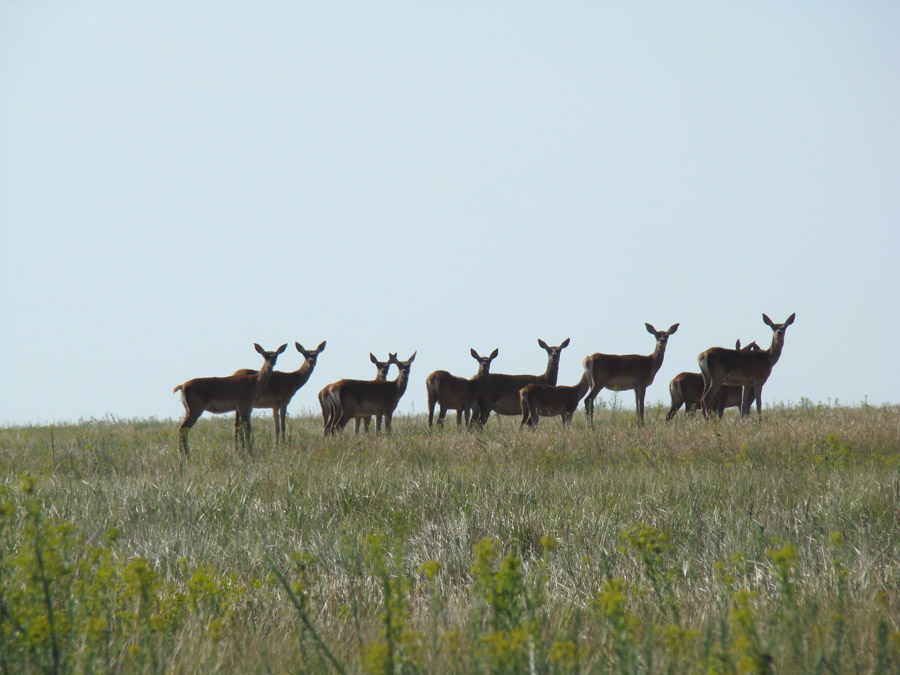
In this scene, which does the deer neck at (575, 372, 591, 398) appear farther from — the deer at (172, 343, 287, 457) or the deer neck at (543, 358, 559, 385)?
the deer at (172, 343, 287, 457)

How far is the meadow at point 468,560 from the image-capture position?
8.71 ft

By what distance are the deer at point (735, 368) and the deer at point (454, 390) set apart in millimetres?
4610

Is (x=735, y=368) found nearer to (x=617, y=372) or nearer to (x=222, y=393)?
(x=617, y=372)

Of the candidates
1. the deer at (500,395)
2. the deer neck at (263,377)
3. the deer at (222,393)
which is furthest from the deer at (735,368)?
the deer at (222,393)

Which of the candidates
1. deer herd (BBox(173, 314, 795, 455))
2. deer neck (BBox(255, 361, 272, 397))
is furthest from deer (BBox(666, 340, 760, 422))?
deer neck (BBox(255, 361, 272, 397))

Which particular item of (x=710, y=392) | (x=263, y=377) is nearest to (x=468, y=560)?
(x=263, y=377)

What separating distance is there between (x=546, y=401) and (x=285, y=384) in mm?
5340

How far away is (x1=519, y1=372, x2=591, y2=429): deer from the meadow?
229 inches

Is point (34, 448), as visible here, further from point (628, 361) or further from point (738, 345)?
point (738, 345)

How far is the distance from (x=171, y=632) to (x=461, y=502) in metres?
2.97

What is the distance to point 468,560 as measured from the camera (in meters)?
5.13

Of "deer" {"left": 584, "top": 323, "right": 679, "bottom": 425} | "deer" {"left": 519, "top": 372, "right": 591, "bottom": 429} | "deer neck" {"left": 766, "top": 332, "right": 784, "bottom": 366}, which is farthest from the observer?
"deer" {"left": 584, "top": 323, "right": 679, "bottom": 425}

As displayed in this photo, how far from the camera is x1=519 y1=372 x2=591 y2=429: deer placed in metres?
16.0

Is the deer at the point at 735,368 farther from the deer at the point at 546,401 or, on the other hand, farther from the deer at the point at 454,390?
the deer at the point at 454,390
